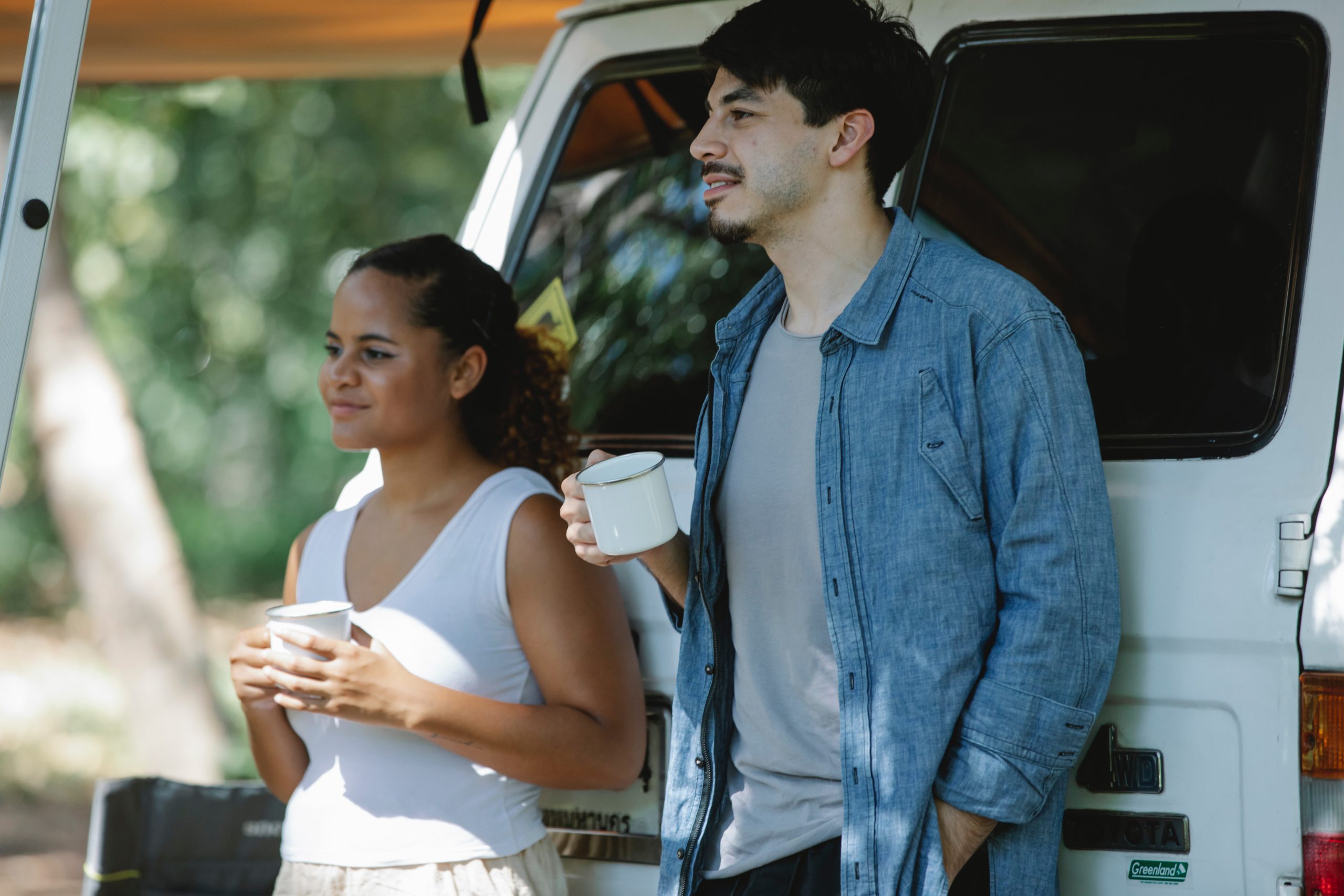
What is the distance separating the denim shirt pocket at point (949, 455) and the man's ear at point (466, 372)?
1183mm

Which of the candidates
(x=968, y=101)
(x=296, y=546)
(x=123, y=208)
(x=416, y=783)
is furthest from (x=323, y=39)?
(x=123, y=208)

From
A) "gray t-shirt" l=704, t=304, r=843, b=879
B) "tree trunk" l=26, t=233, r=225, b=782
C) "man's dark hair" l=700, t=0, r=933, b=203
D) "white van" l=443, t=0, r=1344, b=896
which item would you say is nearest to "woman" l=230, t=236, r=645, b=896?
"white van" l=443, t=0, r=1344, b=896

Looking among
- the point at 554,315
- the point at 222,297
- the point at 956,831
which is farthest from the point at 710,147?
the point at 222,297

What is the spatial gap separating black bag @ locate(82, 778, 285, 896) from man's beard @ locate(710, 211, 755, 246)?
187cm

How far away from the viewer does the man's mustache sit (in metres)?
2.21

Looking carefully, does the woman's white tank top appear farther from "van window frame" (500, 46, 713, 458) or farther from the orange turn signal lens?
the orange turn signal lens

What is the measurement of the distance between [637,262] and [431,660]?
1.10 metres

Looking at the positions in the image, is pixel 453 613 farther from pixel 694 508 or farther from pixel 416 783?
pixel 694 508

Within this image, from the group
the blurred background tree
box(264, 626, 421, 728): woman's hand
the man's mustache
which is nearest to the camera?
the man's mustache

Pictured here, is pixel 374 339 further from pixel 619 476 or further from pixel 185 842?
pixel 185 842

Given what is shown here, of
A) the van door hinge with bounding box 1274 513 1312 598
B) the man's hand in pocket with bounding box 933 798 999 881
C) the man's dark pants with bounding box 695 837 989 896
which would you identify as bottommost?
the man's dark pants with bounding box 695 837 989 896

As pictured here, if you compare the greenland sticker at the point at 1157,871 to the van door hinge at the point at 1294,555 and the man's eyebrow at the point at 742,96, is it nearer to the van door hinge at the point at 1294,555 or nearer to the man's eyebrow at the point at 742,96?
the van door hinge at the point at 1294,555

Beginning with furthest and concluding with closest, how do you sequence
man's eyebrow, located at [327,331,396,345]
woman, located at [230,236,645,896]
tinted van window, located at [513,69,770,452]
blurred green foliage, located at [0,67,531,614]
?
blurred green foliage, located at [0,67,531,614] < tinted van window, located at [513,69,770,452] < man's eyebrow, located at [327,331,396,345] < woman, located at [230,236,645,896]

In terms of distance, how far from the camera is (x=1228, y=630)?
7.00 feet
